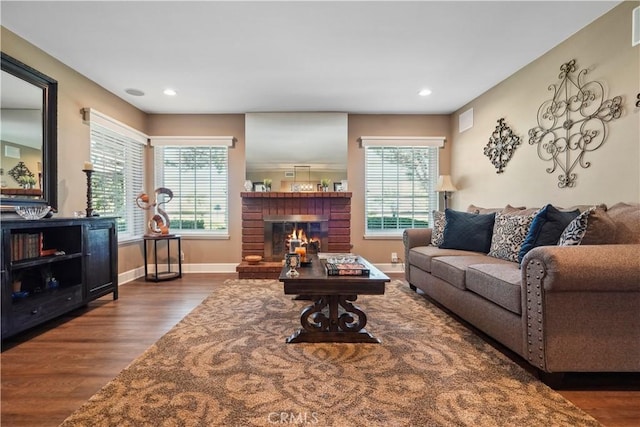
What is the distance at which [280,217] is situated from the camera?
443cm

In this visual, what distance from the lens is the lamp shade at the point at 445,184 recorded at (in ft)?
14.2

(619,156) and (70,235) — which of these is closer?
(619,156)

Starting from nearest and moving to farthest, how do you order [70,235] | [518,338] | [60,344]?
[518,338], [60,344], [70,235]

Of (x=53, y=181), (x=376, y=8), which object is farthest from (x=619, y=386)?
(x=53, y=181)

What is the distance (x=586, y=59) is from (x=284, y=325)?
3.35m

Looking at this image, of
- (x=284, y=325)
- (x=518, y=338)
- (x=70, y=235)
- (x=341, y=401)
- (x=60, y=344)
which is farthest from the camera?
(x=70, y=235)

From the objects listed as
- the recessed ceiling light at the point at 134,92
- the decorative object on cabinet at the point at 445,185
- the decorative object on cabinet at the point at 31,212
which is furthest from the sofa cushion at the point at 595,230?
the recessed ceiling light at the point at 134,92

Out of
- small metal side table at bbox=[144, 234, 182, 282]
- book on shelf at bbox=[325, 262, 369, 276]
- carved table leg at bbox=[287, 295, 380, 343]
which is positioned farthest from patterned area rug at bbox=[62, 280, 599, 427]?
small metal side table at bbox=[144, 234, 182, 282]

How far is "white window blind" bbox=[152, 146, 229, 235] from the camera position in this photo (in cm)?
473

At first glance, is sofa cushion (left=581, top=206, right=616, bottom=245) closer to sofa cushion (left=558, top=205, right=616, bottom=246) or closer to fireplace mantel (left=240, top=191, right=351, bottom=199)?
sofa cushion (left=558, top=205, right=616, bottom=246)

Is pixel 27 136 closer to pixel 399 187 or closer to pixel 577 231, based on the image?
pixel 577 231

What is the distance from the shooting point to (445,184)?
171 inches

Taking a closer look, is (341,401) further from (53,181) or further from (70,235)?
(53,181)

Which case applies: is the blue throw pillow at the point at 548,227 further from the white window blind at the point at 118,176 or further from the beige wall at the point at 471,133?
the white window blind at the point at 118,176
